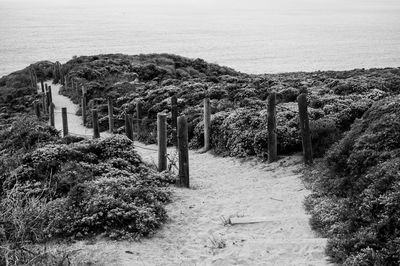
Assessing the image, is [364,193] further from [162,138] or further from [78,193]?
[162,138]

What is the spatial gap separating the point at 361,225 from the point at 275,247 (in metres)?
1.51

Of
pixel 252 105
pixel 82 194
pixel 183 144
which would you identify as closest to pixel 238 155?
pixel 183 144

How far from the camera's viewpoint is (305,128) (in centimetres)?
1213

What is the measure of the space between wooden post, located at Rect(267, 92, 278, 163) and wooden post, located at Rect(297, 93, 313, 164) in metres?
1.00

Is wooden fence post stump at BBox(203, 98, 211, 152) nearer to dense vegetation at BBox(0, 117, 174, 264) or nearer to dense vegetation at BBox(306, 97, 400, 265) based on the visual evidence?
dense vegetation at BBox(0, 117, 174, 264)

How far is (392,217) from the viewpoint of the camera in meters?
6.77

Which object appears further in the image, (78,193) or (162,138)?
(162,138)

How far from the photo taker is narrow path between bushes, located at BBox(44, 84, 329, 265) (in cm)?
749

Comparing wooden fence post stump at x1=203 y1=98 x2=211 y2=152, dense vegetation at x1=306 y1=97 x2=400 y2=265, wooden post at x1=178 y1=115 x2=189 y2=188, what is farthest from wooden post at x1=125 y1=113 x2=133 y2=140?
dense vegetation at x1=306 y1=97 x2=400 y2=265

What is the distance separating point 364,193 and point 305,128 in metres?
4.30

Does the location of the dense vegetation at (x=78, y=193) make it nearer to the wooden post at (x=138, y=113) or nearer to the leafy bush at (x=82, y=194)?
the leafy bush at (x=82, y=194)

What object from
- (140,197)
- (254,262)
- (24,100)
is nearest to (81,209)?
(140,197)

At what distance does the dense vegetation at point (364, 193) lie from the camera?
21.9 ft

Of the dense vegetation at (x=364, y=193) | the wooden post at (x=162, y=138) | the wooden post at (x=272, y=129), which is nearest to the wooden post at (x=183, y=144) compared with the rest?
the wooden post at (x=162, y=138)
